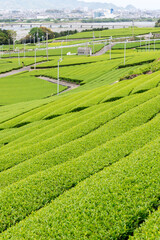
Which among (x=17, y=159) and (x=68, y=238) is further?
(x=17, y=159)

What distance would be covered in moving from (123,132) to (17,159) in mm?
8217

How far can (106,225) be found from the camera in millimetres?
11570

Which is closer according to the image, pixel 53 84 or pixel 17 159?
pixel 17 159

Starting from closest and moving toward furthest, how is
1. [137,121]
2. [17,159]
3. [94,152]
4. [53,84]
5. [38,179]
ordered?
1. [38,179]
2. [94,152]
3. [17,159]
4. [137,121]
5. [53,84]

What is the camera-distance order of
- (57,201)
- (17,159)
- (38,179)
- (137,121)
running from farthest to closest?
(137,121), (17,159), (38,179), (57,201)

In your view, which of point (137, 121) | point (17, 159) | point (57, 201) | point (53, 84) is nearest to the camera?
point (57, 201)

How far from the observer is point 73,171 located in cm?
1703

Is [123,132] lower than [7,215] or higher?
higher

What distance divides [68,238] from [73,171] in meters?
5.89

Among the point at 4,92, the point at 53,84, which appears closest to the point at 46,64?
the point at 53,84

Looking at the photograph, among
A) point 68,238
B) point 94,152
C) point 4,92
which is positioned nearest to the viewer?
point 68,238

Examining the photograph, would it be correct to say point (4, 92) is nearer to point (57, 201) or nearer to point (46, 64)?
point (46, 64)

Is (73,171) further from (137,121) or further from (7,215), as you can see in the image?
(137,121)

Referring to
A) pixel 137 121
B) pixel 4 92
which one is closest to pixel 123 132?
pixel 137 121
